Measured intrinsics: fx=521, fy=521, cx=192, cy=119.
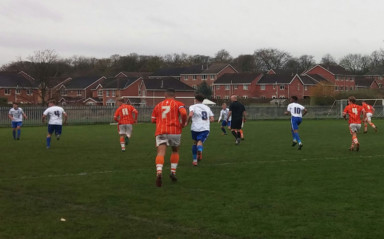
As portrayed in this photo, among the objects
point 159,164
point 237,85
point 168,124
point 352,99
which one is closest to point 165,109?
point 168,124

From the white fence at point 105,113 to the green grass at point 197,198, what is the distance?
29307 millimetres

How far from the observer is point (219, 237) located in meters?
6.58

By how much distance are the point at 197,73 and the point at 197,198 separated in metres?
101

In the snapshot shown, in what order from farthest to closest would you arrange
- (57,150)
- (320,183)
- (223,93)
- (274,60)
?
(274,60) → (223,93) → (57,150) → (320,183)

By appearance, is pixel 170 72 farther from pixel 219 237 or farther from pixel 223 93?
pixel 219 237

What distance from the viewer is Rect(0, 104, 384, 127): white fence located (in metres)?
43.9

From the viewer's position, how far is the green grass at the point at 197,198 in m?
6.98

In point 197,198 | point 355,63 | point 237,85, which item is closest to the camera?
point 197,198

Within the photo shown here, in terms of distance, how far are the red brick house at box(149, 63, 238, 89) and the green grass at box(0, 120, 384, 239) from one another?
92898mm

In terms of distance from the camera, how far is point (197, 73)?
359 ft

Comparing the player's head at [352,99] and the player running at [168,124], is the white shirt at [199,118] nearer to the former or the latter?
the player running at [168,124]

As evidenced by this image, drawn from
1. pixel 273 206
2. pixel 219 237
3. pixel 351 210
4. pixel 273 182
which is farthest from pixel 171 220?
pixel 273 182

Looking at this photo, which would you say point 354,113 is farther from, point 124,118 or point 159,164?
point 159,164

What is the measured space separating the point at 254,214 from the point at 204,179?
3.58 metres
